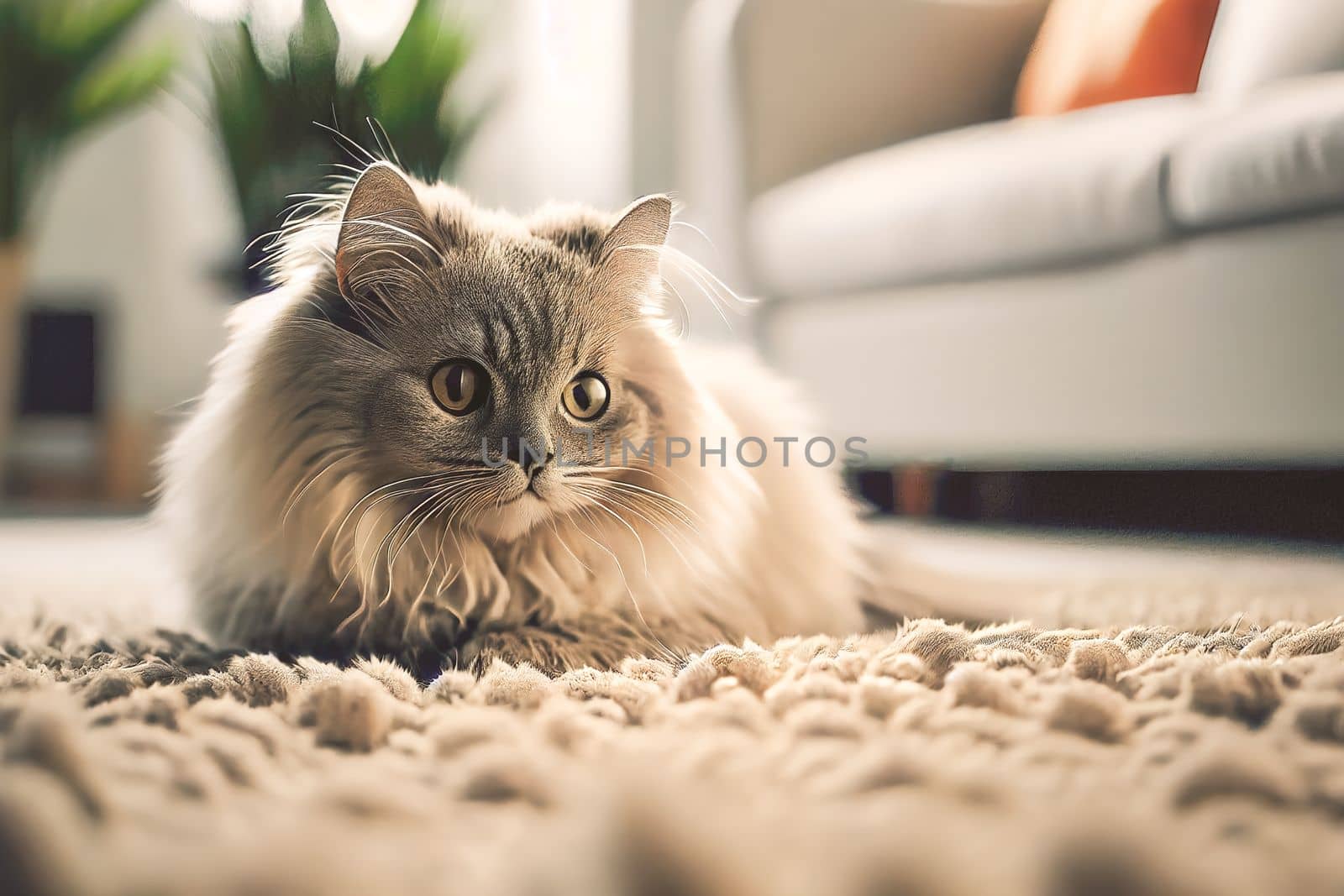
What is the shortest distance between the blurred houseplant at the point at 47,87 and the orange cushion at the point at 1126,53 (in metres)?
2.23

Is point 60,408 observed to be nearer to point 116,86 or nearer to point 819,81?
point 116,86

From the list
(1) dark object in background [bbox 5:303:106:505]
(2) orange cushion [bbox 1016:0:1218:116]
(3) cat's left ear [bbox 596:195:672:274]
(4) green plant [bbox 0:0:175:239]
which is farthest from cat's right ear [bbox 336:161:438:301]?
(1) dark object in background [bbox 5:303:106:505]

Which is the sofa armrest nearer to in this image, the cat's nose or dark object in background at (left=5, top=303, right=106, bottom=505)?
the cat's nose

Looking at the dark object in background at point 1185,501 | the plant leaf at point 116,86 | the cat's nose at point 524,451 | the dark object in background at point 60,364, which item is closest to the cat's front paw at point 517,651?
the cat's nose at point 524,451

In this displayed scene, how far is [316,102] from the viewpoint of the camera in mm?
1228

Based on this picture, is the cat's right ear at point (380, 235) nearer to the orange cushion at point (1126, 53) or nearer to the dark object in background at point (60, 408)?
the orange cushion at point (1126, 53)

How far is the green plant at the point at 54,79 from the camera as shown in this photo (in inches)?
93.7

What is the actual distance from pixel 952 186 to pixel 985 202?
6cm

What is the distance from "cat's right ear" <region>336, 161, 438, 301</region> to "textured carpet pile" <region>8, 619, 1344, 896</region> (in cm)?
32

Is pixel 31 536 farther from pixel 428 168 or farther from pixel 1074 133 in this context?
pixel 1074 133

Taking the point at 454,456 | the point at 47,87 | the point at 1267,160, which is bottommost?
the point at 454,456

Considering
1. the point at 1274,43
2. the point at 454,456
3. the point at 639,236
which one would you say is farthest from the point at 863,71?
the point at 454,456

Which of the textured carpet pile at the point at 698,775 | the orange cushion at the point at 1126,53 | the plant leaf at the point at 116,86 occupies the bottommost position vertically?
the textured carpet pile at the point at 698,775

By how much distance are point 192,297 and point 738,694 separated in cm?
350
